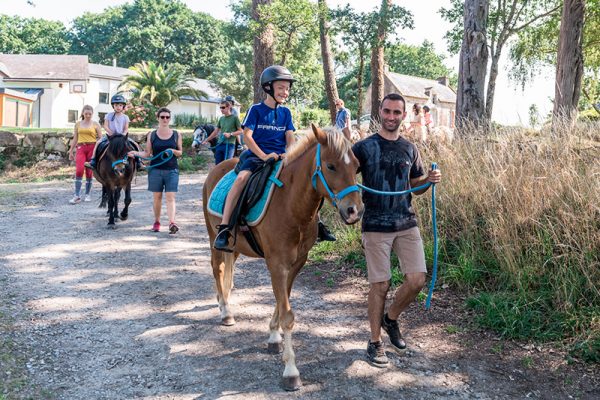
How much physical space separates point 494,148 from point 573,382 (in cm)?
385

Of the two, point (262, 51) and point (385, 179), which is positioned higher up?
point (262, 51)

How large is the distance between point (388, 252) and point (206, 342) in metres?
1.95

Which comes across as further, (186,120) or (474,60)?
(186,120)

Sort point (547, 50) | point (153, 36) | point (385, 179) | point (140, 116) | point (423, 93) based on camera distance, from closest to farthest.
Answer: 1. point (385, 179)
2. point (547, 50)
3. point (140, 116)
4. point (423, 93)
5. point (153, 36)

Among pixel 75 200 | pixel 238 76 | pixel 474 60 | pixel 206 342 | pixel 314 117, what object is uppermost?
pixel 238 76

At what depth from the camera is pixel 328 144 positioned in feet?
12.7

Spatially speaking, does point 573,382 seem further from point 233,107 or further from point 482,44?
point 233,107

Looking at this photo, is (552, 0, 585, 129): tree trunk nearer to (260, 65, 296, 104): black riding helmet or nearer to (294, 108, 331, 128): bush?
(260, 65, 296, 104): black riding helmet

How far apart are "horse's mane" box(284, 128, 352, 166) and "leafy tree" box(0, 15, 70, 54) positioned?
264ft

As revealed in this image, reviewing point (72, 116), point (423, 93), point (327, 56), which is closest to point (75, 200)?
point (327, 56)

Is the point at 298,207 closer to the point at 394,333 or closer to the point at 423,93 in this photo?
the point at 394,333

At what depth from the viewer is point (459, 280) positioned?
241 inches

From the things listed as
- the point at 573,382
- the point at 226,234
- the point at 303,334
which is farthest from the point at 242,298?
the point at 573,382

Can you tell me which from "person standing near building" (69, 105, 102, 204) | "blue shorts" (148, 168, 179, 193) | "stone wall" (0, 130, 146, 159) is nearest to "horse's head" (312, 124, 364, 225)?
"blue shorts" (148, 168, 179, 193)
